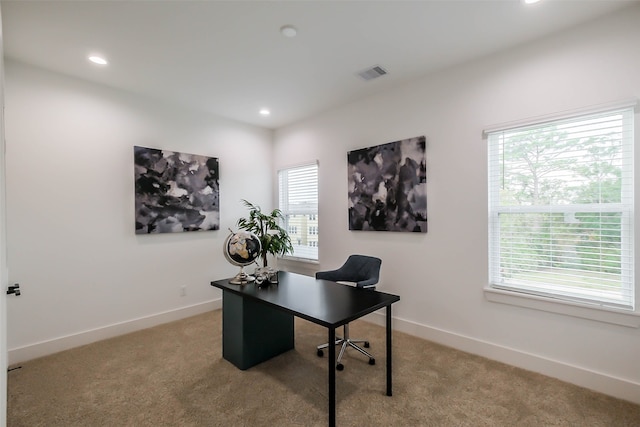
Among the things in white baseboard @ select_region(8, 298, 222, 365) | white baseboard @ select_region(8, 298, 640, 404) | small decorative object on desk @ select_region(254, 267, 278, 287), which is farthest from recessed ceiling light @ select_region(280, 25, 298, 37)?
white baseboard @ select_region(8, 298, 222, 365)

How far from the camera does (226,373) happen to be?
253 cm

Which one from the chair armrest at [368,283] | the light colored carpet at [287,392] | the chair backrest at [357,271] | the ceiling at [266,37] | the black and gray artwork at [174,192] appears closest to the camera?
the light colored carpet at [287,392]

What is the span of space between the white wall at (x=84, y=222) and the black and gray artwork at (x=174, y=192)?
0.35 feet

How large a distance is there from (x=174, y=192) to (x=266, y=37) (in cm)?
224

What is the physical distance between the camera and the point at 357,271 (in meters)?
3.25

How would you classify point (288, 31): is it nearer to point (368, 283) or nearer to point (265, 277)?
point (265, 277)

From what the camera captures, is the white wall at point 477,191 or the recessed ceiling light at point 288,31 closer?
the white wall at point 477,191

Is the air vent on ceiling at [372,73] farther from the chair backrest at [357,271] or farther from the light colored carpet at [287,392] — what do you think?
the light colored carpet at [287,392]

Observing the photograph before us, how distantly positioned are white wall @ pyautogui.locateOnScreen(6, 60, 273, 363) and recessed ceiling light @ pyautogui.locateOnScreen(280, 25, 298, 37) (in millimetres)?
2159

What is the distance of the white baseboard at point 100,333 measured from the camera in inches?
110

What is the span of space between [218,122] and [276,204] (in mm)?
1514

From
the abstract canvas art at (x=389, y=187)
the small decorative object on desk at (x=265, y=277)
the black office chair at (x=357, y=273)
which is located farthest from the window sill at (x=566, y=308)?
the small decorative object on desk at (x=265, y=277)

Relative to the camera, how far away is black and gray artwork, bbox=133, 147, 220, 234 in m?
3.52

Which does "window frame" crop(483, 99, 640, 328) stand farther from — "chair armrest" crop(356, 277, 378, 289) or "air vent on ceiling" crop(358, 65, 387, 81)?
"air vent on ceiling" crop(358, 65, 387, 81)
